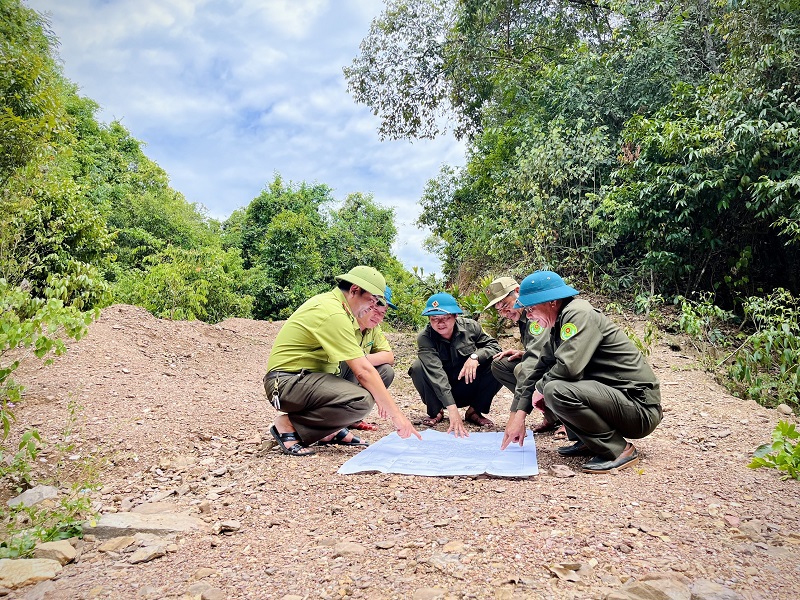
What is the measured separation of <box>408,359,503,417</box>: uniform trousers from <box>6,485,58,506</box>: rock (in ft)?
8.06

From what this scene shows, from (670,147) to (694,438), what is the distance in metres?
4.78

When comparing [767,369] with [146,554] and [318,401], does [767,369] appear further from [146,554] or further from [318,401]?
[146,554]

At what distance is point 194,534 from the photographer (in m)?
2.34

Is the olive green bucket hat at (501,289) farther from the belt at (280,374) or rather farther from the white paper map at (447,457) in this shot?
the belt at (280,374)

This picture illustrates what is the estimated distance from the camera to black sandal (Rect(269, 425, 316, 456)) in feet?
11.2

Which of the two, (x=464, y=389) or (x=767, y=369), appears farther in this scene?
(x=767, y=369)

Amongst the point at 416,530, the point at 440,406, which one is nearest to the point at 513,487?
the point at 416,530

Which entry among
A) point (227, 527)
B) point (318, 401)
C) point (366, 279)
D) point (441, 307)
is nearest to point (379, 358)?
point (441, 307)

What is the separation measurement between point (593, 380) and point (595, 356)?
0.13 m

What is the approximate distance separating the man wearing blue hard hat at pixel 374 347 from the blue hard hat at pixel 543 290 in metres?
0.99

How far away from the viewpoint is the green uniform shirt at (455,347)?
427 cm

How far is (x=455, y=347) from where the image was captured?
443 cm

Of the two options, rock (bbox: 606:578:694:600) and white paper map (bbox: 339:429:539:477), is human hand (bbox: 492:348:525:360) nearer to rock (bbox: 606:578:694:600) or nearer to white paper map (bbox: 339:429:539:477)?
white paper map (bbox: 339:429:539:477)

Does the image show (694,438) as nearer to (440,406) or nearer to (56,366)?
(440,406)
